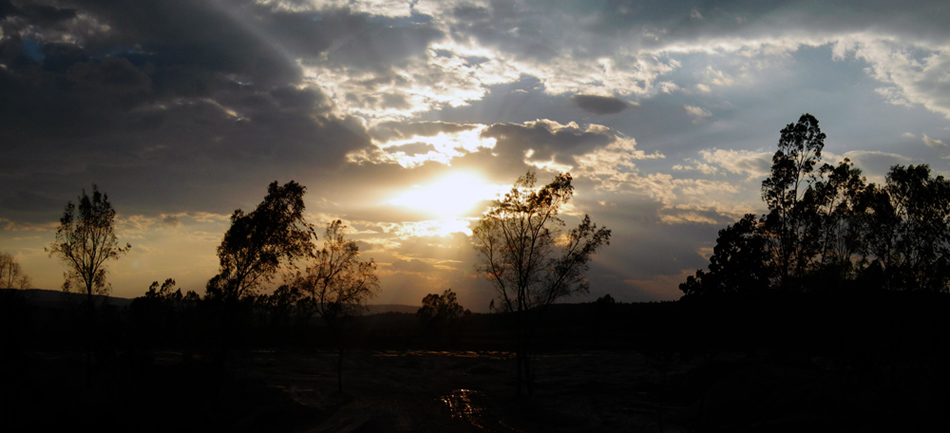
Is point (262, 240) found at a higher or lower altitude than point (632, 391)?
higher

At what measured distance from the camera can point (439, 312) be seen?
120m

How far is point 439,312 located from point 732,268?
102483mm

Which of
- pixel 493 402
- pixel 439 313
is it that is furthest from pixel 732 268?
pixel 439 313

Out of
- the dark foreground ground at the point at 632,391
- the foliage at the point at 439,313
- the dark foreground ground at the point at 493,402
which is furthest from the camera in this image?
the foliage at the point at 439,313

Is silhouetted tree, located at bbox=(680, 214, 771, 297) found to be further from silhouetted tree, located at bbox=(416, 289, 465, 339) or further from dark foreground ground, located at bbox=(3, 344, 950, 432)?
silhouetted tree, located at bbox=(416, 289, 465, 339)

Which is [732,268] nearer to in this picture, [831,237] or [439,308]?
[831,237]

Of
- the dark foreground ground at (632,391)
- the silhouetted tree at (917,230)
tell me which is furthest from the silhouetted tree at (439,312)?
the silhouetted tree at (917,230)

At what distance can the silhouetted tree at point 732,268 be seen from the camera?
2142 cm

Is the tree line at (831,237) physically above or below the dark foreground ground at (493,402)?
above

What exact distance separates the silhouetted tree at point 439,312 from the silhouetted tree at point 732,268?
99.6m

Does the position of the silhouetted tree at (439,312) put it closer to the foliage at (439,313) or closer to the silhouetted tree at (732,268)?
the foliage at (439,313)

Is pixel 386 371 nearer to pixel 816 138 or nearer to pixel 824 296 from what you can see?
pixel 824 296

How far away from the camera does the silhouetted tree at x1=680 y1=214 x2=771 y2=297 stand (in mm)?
21422

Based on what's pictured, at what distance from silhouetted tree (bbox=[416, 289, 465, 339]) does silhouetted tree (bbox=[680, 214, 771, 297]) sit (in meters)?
99.6
